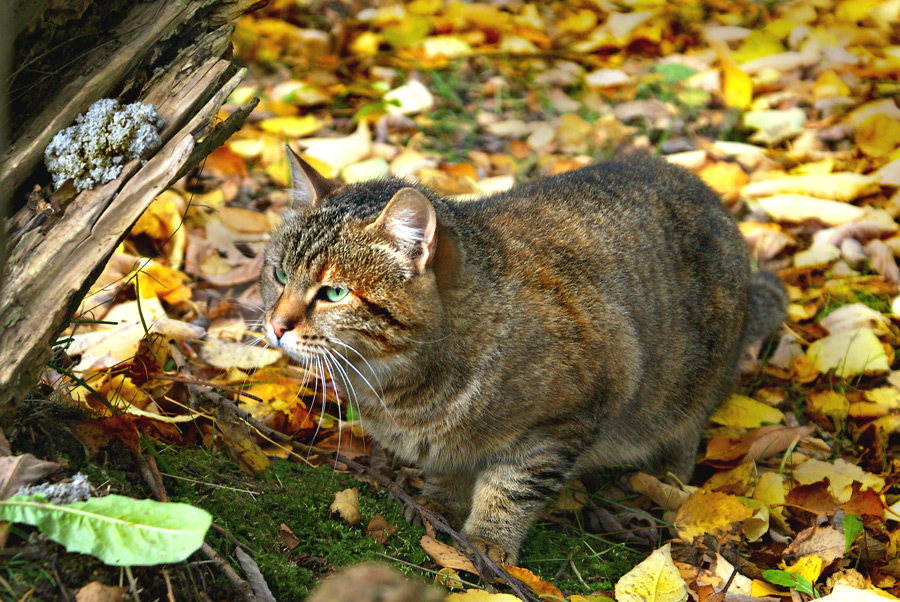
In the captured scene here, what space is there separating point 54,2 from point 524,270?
1.56m

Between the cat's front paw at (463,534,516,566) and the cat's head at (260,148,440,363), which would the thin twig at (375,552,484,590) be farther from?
the cat's head at (260,148,440,363)

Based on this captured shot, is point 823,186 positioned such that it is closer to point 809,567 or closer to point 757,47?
point 757,47

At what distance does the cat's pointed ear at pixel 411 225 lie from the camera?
2217 millimetres

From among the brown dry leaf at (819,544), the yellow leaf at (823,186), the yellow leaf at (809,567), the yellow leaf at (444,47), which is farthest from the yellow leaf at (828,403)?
the yellow leaf at (444,47)

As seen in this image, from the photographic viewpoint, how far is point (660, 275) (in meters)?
2.92

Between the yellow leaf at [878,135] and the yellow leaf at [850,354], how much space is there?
59.8 inches

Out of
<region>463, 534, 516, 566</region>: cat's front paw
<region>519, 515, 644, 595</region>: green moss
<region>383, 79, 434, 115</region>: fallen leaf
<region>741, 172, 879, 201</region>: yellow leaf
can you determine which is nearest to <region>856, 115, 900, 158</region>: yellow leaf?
<region>741, 172, 879, 201</region>: yellow leaf

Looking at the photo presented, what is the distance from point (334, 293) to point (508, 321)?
570mm

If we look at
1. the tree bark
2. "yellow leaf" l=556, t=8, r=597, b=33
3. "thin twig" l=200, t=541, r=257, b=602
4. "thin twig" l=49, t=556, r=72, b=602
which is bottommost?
"yellow leaf" l=556, t=8, r=597, b=33

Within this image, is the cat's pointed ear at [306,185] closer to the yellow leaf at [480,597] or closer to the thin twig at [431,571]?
the thin twig at [431,571]

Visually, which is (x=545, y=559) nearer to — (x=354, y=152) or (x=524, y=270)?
(x=524, y=270)

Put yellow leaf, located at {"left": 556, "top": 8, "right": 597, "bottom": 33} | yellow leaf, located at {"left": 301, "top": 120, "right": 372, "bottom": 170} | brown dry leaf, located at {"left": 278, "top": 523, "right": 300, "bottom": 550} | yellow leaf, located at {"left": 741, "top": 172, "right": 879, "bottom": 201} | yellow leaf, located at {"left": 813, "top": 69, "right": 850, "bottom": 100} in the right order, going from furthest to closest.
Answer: yellow leaf, located at {"left": 556, "top": 8, "right": 597, "bottom": 33}
yellow leaf, located at {"left": 813, "top": 69, "right": 850, "bottom": 100}
yellow leaf, located at {"left": 301, "top": 120, "right": 372, "bottom": 170}
yellow leaf, located at {"left": 741, "top": 172, "right": 879, "bottom": 201}
brown dry leaf, located at {"left": 278, "top": 523, "right": 300, "bottom": 550}

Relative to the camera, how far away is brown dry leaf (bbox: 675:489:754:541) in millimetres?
2553

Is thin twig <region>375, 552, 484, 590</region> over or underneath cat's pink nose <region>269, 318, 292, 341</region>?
underneath
